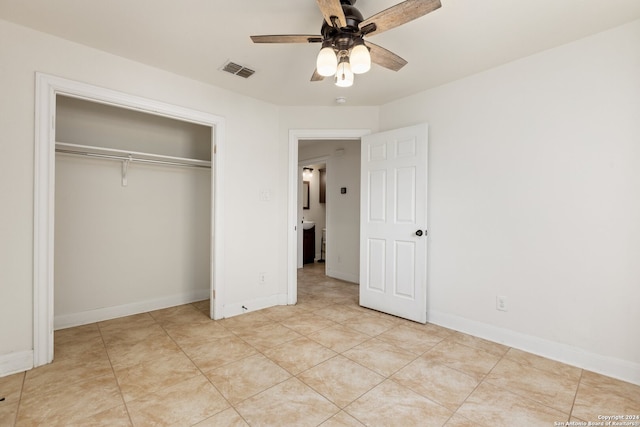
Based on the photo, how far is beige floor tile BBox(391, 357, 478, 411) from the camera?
1802 millimetres

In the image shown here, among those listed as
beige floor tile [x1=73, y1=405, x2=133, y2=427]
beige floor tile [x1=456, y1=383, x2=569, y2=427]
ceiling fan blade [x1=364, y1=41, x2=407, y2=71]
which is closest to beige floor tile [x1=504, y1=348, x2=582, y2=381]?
beige floor tile [x1=456, y1=383, x2=569, y2=427]

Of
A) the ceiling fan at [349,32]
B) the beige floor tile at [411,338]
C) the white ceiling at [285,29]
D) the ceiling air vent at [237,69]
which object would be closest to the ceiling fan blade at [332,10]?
the ceiling fan at [349,32]

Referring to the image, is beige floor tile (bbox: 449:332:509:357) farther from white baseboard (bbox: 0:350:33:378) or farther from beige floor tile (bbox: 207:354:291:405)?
white baseboard (bbox: 0:350:33:378)

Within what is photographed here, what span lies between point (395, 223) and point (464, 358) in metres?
1.42

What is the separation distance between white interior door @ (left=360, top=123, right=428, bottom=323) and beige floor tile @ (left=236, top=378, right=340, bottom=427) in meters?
1.63

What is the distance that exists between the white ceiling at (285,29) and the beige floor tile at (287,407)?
7.84ft

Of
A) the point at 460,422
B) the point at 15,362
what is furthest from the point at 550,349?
the point at 15,362

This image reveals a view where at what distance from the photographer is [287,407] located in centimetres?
170

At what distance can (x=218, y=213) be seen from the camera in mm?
3078

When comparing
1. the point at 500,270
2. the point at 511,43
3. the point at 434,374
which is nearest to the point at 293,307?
the point at 434,374

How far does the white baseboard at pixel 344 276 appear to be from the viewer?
4.73 metres

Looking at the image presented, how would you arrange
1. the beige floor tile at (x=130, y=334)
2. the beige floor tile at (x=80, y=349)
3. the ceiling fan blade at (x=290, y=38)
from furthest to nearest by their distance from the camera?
the beige floor tile at (x=130, y=334)
the beige floor tile at (x=80, y=349)
the ceiling fan blade at (x=290, y=38)

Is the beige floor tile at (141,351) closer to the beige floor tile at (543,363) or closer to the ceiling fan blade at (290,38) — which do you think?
the ceiling fan blade at (290,38)

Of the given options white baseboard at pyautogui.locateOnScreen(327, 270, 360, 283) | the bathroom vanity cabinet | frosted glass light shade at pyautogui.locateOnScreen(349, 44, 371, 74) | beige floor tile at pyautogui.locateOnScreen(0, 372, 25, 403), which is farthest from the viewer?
the bathroom vanity cabinet
